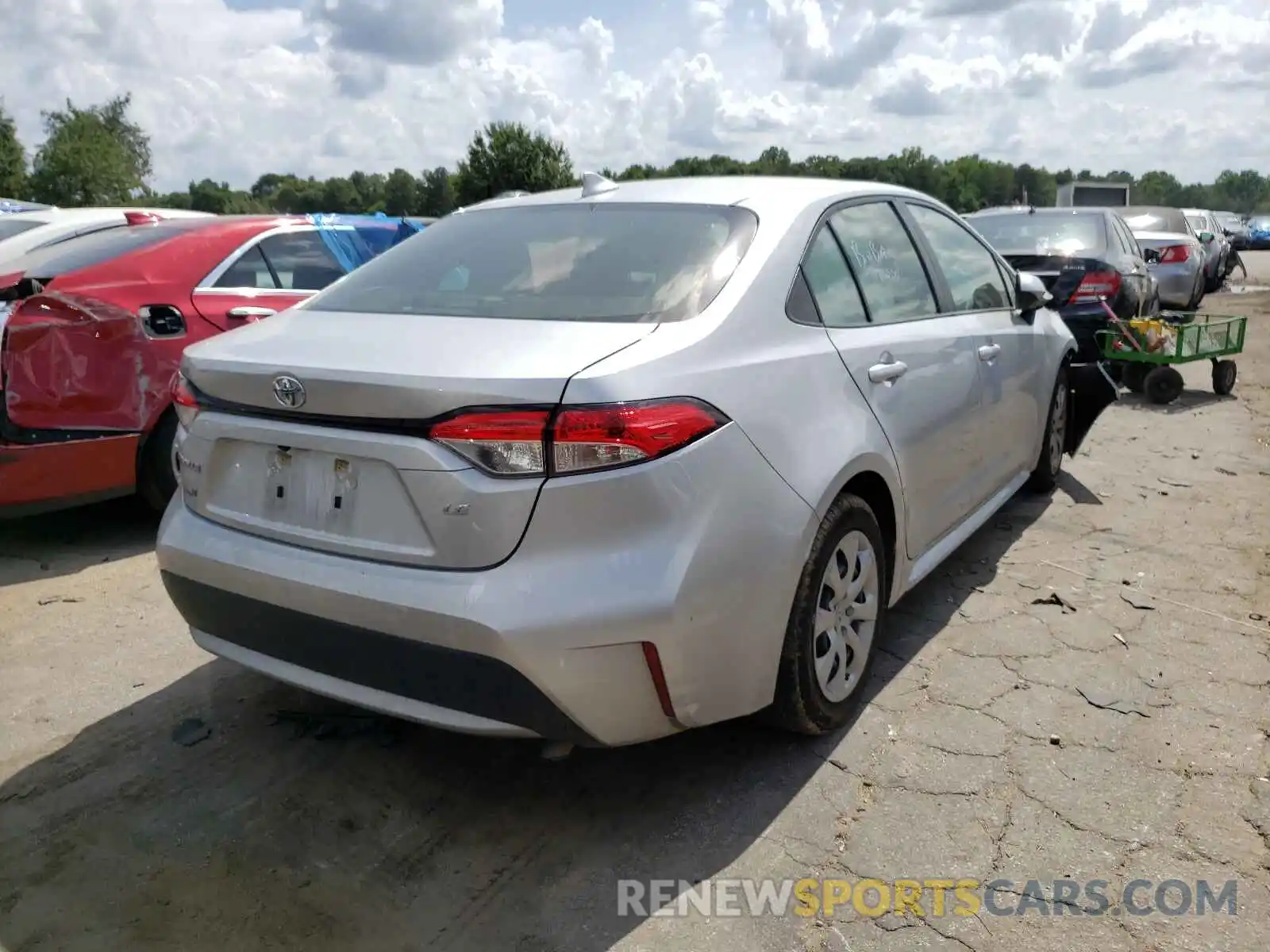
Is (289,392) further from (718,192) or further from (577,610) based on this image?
(718,192)

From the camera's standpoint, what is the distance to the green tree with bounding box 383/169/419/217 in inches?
3216

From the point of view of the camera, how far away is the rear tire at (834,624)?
2.70 metres

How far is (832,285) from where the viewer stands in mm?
3066

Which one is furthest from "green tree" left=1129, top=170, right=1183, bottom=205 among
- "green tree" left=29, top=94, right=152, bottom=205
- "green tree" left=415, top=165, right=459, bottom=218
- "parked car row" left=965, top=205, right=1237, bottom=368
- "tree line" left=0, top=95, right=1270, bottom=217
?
"parked car row" left=965, top=205, right=1237, bottom=368

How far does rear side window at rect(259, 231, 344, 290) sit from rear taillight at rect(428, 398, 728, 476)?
3.55 m

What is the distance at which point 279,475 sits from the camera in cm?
249

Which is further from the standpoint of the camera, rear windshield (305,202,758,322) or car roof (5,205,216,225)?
car roof (5,205,216,225)

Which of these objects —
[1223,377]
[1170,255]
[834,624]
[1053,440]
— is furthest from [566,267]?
[1170,255]

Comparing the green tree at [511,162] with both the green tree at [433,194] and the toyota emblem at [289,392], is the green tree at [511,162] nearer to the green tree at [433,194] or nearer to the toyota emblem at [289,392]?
the green tree at [433,194]

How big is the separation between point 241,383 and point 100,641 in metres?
1.81

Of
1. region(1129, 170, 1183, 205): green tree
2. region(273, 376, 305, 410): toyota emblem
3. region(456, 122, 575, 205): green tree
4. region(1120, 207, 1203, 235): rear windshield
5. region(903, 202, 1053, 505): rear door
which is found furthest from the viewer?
region(1129, 170, 1183, 205): green tree

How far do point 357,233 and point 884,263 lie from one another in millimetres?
3767

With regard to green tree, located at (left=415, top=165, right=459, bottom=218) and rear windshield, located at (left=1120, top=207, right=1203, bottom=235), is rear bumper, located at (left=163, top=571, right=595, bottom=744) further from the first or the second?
green tree, located at (left=415, top=165, right=459, bottom=218)

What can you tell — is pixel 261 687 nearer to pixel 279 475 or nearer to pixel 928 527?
pixel 279 475
